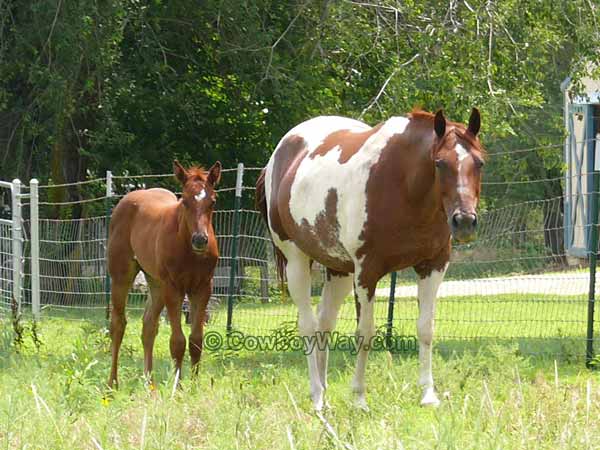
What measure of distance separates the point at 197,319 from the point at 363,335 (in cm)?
178

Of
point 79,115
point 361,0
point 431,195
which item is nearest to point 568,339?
point 431,195

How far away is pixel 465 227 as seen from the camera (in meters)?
6.28

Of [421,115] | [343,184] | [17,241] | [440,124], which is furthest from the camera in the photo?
[17,241]

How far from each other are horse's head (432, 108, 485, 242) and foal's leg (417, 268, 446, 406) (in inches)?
27.3

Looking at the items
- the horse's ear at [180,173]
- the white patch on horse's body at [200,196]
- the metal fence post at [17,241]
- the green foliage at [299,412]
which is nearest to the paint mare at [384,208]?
the green foliage at [299,412]

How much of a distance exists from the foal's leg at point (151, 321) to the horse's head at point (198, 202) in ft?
2.77

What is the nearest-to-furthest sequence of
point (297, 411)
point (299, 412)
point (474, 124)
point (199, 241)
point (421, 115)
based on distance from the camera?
point (297, 411)
point (299, 412)
point (474, 124)
point (421, 115)
point (199, 241)

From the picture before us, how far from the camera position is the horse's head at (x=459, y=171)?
6.30 m

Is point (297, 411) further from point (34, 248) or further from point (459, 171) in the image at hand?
point (34, 248)

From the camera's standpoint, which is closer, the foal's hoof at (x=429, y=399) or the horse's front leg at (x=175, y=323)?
the foal's hoof at (x=429, y=399)

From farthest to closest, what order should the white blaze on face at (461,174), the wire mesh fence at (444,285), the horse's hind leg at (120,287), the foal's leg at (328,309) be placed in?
the wire mesh fence at (444,285)
the horse's hind leg at (120,287)
the foal's leg at (328,309)
the white blaze on face at (461,174)

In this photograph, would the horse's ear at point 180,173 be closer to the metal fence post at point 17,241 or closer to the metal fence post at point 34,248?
the metal fence post at point 17,241

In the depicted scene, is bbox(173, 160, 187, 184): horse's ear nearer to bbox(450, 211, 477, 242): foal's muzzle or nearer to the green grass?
the green grass

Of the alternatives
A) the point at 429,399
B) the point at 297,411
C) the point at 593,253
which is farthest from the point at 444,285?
the point at 297,411
